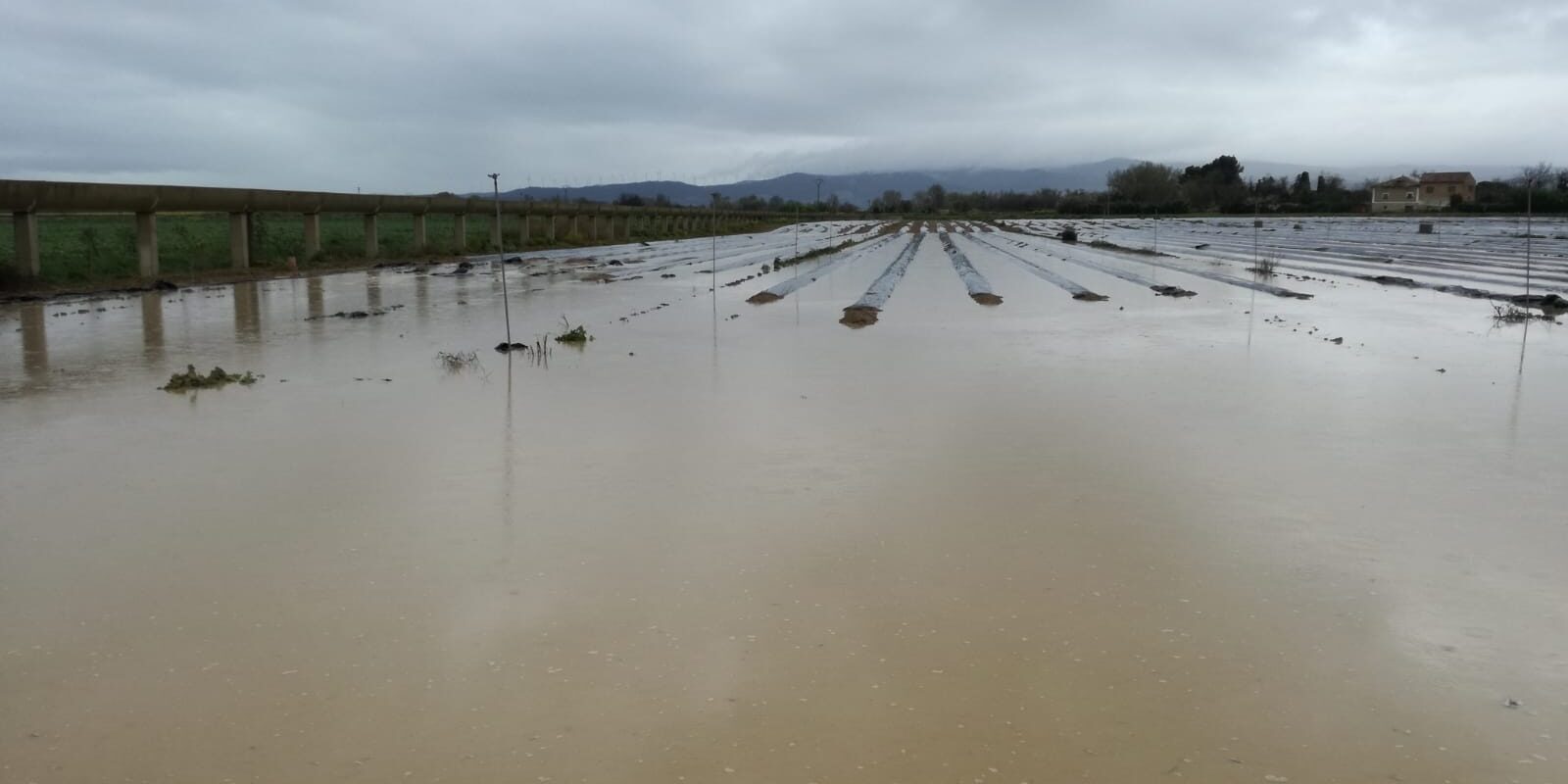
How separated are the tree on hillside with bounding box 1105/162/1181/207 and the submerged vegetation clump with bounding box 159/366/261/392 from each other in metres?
86.4

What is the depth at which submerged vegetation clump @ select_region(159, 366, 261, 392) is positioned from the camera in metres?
9.05

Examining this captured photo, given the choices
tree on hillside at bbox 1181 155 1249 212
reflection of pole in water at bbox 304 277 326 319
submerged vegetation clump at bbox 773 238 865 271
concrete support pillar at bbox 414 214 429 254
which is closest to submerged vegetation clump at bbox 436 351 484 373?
Answer: reflection of pole in water at bbox 304 277 326 319

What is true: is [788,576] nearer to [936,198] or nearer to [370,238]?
[370,238]

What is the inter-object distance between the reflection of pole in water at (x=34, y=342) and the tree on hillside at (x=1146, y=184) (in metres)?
83.6

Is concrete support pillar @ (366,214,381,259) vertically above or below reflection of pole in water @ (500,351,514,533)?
above

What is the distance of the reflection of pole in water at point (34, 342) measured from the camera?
10.3 m

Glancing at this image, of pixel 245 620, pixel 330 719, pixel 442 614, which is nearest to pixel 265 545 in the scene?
pixel 245 620

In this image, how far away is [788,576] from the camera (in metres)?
4.53

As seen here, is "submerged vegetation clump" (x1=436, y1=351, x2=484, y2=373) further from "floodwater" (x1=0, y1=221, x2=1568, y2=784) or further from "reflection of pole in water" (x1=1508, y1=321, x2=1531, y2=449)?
"reflection of pole in water" (x1=1508, y1=321, x2=1531, y2=449)

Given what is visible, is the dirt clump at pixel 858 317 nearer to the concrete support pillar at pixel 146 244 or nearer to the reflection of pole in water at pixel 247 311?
the reflection of pole in water at pixel 247 311

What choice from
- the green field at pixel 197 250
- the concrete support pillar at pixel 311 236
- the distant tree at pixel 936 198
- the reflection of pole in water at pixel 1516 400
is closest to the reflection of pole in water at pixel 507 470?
the reflection of pole in water at pixel 1516 400

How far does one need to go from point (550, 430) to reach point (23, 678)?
3963 millimetres

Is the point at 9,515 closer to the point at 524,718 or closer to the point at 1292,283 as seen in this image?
the point at 524,718

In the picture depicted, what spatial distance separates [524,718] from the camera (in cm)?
335
